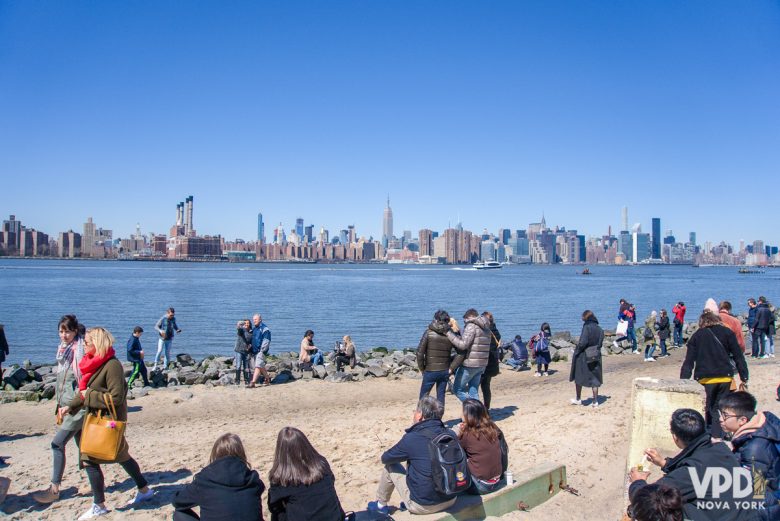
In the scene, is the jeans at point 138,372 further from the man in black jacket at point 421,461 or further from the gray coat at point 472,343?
the man in black jacket at point 421,461

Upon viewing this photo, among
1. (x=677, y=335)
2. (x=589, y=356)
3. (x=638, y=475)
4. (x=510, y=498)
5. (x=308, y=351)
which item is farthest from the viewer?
(x=677, y=335)

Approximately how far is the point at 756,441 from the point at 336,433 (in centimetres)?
623

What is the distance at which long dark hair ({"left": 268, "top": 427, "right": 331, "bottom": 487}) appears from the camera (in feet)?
13.7

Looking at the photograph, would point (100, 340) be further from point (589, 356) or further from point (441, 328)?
point (589, 356)

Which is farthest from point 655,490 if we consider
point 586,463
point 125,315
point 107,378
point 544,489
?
point 125,315

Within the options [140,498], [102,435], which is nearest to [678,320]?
[140,498]

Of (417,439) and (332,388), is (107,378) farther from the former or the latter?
(332,388)

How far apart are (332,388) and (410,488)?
322 inches

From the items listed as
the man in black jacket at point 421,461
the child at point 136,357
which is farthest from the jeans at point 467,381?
the child at point 136,357

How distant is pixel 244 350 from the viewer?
13.5m

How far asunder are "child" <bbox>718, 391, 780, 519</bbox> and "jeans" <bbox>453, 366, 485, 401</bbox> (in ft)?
13.6

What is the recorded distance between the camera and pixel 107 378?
5562mm

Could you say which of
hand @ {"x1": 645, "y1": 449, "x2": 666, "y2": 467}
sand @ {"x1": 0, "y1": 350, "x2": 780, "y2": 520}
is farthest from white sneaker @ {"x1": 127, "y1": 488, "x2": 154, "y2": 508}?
hand @ {"x1": 645, "y1": 449, "x2": 666, "y2": 467}

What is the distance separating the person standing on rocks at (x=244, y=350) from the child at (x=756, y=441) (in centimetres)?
1080
